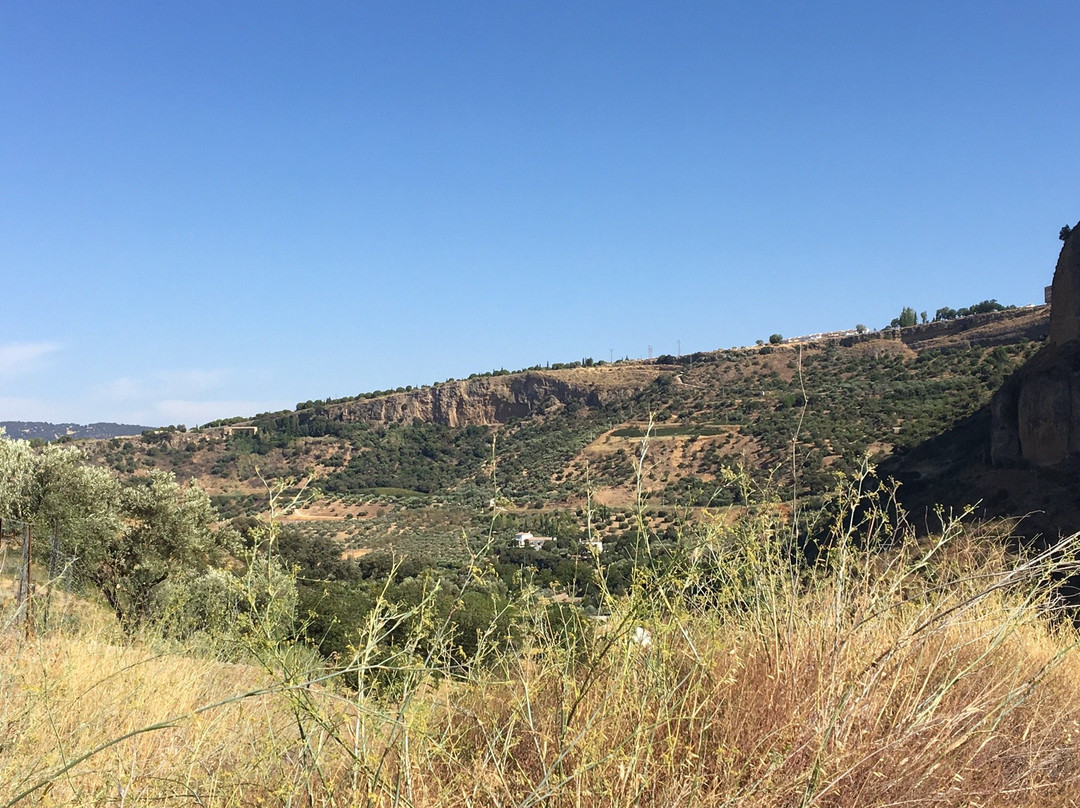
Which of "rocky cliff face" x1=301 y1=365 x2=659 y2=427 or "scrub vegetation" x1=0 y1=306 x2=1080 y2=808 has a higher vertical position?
"rocky cliff face" x1=301 y1=365 x2=659 y2=427

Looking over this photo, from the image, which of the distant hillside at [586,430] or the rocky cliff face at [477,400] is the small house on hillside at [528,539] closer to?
the distant hillside at [586,430]

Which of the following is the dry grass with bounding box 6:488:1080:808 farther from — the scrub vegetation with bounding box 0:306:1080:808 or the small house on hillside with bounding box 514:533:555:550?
the small house on hillside with bounding box 514:533:555:550

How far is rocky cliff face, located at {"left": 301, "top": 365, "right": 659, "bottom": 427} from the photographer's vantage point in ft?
228

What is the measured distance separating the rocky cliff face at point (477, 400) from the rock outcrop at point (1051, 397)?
142 ft

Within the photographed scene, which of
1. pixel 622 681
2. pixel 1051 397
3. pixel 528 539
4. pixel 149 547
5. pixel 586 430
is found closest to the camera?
pixel 622 681

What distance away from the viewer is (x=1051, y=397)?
2173 cm

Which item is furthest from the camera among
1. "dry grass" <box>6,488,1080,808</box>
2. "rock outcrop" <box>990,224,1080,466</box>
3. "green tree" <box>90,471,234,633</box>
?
"rock outcrop" <box>990,224,1080,466</box>

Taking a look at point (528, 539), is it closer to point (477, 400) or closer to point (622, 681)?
point (622, 681)

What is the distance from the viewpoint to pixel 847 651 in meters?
2.70

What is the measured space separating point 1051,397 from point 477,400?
→ 57968 millimetres

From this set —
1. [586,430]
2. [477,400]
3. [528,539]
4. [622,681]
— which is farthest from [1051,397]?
[477,400]

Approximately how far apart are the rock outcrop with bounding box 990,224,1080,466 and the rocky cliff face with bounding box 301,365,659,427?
142 feet

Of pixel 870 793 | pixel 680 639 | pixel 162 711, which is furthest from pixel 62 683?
pixel 870 793

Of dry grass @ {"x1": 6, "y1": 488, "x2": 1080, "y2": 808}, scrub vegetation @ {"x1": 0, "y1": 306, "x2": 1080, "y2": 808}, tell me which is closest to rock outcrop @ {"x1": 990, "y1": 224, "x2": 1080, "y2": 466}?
scrub vegetation @ {"x1": 0, "y1": 306, "x2": 1080, "y2": 808}
